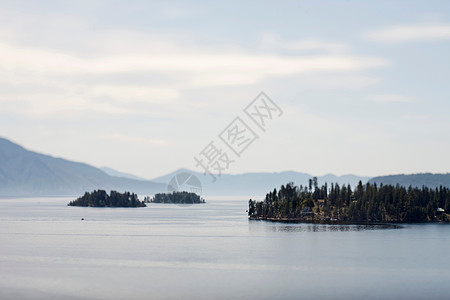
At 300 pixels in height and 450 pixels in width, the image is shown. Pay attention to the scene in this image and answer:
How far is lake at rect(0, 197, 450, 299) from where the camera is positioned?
3420 inches

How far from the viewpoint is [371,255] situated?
437ft

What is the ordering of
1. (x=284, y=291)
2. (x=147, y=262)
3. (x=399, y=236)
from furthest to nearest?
1. (x=399, y=236)
2. (x=147, y=262)
3. (x=284, y=291)

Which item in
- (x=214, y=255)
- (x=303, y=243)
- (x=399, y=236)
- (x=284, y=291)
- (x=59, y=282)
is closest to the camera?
(x=284, y=291)

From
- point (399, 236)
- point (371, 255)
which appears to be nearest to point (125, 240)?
point (371, 255)

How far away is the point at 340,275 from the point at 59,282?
4821cm

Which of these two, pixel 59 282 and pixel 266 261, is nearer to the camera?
pixel 59 282

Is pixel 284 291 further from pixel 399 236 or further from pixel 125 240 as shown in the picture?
pixel 399 236

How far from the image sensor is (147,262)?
117438mm

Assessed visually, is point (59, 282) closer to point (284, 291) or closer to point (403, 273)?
point (284, 291)

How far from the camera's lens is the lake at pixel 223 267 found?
8688cm

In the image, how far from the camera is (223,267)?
110625 millimetres

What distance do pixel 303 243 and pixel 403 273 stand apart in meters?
52.6

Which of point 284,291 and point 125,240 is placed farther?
point 125,240

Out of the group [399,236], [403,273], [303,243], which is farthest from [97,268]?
[399,236]
